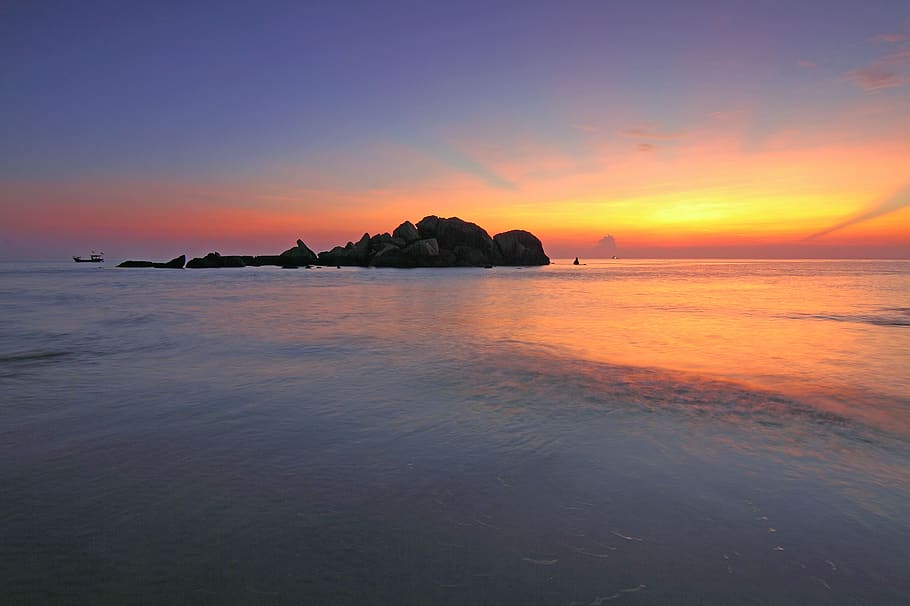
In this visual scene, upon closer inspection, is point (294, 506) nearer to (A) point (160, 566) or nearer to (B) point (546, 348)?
(A) point (160, 566)

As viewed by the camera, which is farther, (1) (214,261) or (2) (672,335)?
(1) (214,261)

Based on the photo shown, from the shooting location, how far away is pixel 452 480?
5.51 m

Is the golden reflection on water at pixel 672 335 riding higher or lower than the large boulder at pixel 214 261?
lower

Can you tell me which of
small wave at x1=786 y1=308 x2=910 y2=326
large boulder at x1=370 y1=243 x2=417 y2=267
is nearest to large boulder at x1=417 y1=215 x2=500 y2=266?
large boulder at x1=370 y1=243 x2=417 y2=267

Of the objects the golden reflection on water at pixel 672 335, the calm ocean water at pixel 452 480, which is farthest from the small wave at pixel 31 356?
the golden reflection on water at pixel 672 335

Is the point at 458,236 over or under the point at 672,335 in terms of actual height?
over

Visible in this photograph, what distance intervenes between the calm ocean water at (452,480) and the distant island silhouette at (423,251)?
100 m

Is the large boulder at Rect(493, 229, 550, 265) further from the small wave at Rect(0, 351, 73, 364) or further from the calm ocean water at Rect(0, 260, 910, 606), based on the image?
the small wave at Rect(0, 351, 73, 364)

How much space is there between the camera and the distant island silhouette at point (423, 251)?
112562 mm

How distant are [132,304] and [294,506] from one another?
32245mm

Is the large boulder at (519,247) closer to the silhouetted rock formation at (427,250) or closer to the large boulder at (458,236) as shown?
the silhouetted rock formation at (427,250)

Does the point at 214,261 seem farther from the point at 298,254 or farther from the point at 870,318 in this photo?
the point at 870,318

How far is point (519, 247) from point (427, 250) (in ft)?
104

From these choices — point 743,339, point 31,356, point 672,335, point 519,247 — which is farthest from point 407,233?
point 31,356
